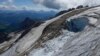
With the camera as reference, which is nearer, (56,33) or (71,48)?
(71,48)

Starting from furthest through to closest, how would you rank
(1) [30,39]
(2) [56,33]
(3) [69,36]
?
(1) [30,39] → (2) [56,33] → (3) [69,36]

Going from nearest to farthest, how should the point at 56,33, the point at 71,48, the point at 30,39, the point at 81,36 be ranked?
the point at 71,48 → the point at 81,36 → the point at 56,33 → the point at 30,39

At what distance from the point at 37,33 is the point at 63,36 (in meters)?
12.4

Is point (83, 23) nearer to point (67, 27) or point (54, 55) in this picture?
point (67, 27)

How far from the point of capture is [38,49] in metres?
54.4

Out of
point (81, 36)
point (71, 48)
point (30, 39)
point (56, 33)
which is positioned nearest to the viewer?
point (71, 48)

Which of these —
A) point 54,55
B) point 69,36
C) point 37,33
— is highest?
point 37,33

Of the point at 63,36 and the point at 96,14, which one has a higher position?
the point at 96,14

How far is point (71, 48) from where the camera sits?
156ft

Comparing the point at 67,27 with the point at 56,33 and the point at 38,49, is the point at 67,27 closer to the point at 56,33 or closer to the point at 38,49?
the point at 56,33

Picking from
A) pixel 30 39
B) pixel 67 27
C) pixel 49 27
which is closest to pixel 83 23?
pixel 67 27

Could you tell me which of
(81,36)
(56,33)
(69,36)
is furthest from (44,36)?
(81,36)

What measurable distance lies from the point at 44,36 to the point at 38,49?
7.90 meters

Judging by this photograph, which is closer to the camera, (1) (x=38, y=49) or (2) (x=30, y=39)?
(1) (x=38, y=49)
